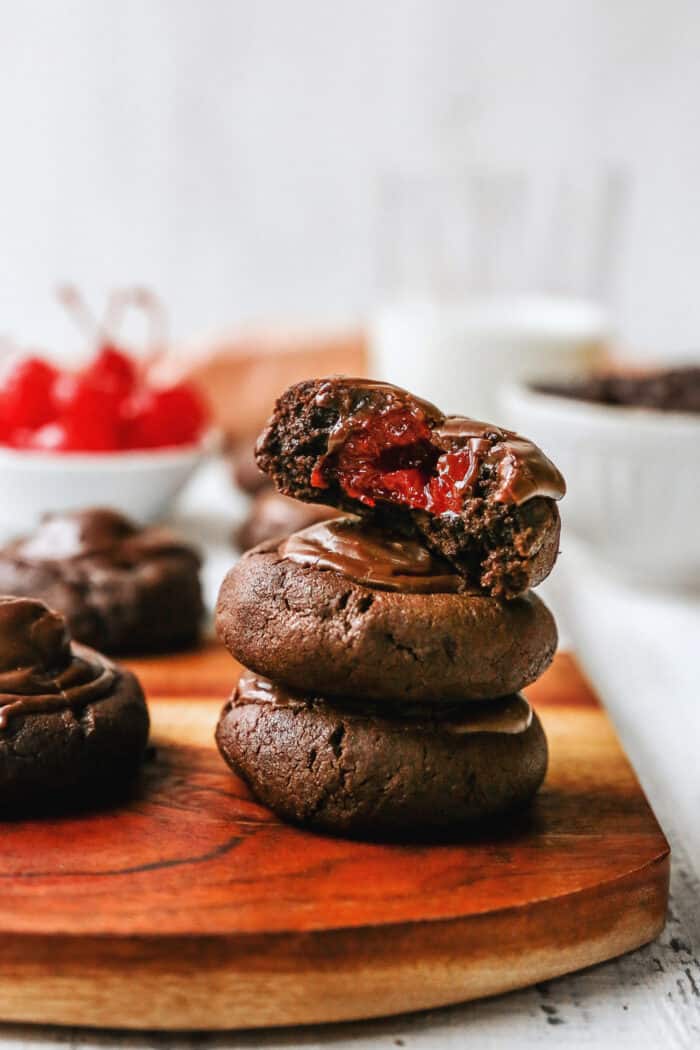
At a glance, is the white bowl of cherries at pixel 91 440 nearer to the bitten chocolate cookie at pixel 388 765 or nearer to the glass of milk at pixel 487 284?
the glass of milk at pixel 487 284

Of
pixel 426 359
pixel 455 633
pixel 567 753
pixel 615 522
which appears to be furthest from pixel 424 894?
pixel 426 359


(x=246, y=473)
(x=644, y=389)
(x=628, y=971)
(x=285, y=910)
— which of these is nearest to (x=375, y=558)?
(x=285, y=910)

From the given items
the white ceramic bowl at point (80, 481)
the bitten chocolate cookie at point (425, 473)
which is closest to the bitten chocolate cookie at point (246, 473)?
the white ceramic bowl at point (80, 481)

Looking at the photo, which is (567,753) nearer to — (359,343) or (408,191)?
(359,343)

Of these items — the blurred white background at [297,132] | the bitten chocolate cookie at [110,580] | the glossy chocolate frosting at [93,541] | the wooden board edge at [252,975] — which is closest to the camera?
the wooden board edge at [252,975]

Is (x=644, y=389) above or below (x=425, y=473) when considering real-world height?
below

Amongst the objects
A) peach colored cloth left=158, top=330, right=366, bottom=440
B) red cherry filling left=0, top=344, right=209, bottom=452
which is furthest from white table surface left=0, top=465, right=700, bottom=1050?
peach colored cloth left=158, top=330, right=366, bottom=440

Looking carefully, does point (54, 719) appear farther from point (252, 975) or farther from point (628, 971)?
point (628, 971)
